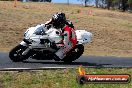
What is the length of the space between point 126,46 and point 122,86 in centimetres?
1989

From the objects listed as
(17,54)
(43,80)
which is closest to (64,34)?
(17,54)

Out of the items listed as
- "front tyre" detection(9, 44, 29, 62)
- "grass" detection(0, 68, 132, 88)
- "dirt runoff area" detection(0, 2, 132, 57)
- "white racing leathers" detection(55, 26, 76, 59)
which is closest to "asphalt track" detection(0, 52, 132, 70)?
"front tyre" detection(9, 44, 29, 62)

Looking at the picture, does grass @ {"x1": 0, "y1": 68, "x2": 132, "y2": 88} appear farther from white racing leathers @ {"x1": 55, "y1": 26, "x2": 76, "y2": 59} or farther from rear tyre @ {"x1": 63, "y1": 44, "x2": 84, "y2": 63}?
rear tyre @ {"x1": 63, "y1": 44, "x2": 84, "y2": 63}

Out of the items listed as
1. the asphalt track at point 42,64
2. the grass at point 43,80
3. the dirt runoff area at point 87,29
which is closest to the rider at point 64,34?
the asphalt track at point 42,64

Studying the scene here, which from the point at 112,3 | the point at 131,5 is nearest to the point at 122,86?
the point at 131,5

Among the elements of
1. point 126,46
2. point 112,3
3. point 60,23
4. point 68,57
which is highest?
point 60,23

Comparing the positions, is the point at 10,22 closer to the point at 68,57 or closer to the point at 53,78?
the point at 68,57

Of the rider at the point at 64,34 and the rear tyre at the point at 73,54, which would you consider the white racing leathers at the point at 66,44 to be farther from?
the rear tyre at the point at 73,54

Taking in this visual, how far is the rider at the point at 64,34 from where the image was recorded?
47.6 feet

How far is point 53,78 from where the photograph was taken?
9930 millimetres

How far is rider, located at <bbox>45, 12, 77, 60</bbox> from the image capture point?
47.6ft

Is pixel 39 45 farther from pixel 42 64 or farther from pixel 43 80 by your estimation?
pixel 43 80

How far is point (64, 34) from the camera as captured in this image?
14.5 meters

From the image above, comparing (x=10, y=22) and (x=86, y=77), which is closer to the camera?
(x=86, y=77)
